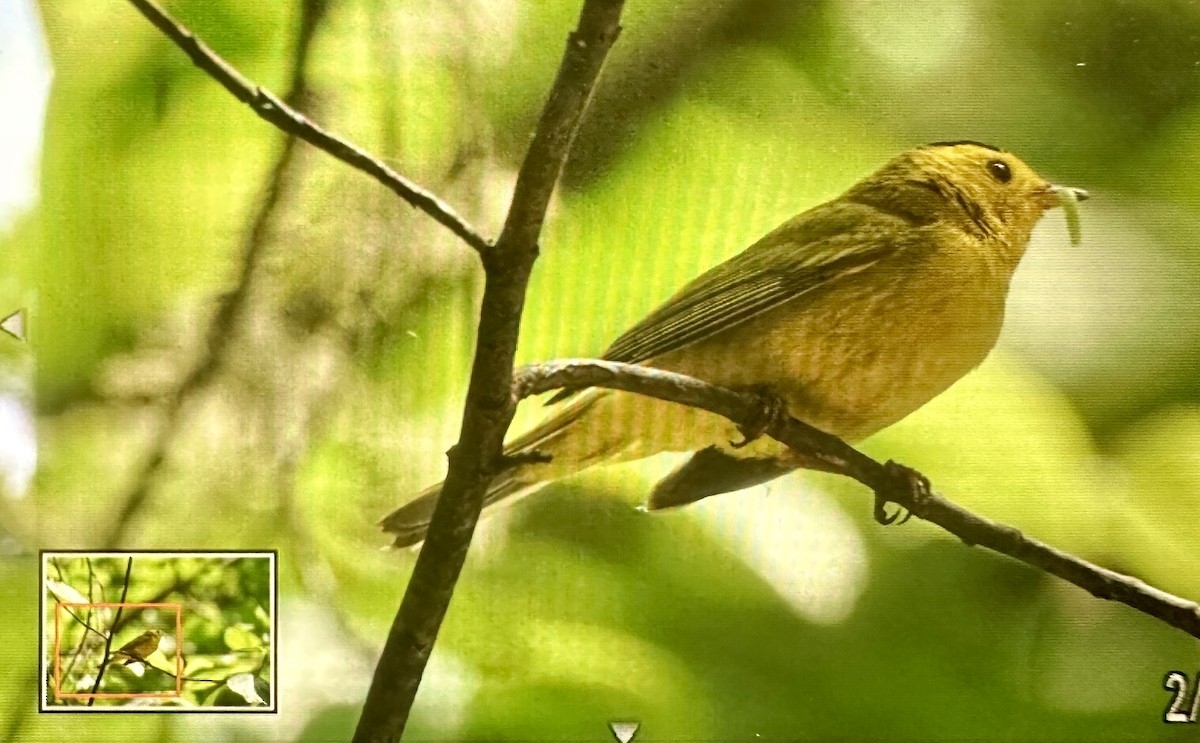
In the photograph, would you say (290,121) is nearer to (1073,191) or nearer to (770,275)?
(770,275)

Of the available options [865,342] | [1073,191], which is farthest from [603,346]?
[1073,191]

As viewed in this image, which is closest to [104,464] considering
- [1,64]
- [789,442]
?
[1,64]

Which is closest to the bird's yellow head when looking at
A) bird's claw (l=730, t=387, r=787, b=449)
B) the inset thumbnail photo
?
bird's claw (l=730, t=387, r=787, b=449)

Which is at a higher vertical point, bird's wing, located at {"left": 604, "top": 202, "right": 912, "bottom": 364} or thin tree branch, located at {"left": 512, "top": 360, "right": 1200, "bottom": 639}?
bird's wing, located at {"left": 604, "top": 202, "right": 912, "bottom": 364}

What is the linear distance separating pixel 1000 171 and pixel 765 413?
376 mm

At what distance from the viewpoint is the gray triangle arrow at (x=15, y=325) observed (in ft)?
3.39

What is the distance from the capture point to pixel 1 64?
1023mm

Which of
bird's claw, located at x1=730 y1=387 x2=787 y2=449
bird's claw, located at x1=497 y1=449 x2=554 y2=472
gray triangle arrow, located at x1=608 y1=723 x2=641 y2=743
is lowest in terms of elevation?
gray triangle arrow, located at x1=608 y1=723 x2=641 y2=743

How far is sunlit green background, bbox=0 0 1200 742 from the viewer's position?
1018 millimetres

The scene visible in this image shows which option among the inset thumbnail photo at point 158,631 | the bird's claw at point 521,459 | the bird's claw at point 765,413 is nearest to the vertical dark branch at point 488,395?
the bird's claw at point 521,459

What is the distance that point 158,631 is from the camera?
3.47 feet

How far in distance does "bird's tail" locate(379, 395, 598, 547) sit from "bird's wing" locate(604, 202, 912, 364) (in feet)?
0.38

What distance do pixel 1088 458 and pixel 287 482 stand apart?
0.90 metres

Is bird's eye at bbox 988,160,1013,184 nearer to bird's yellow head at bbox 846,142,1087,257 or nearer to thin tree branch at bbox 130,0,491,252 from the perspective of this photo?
bird's yellow head at bbox 846,142,1087,257
